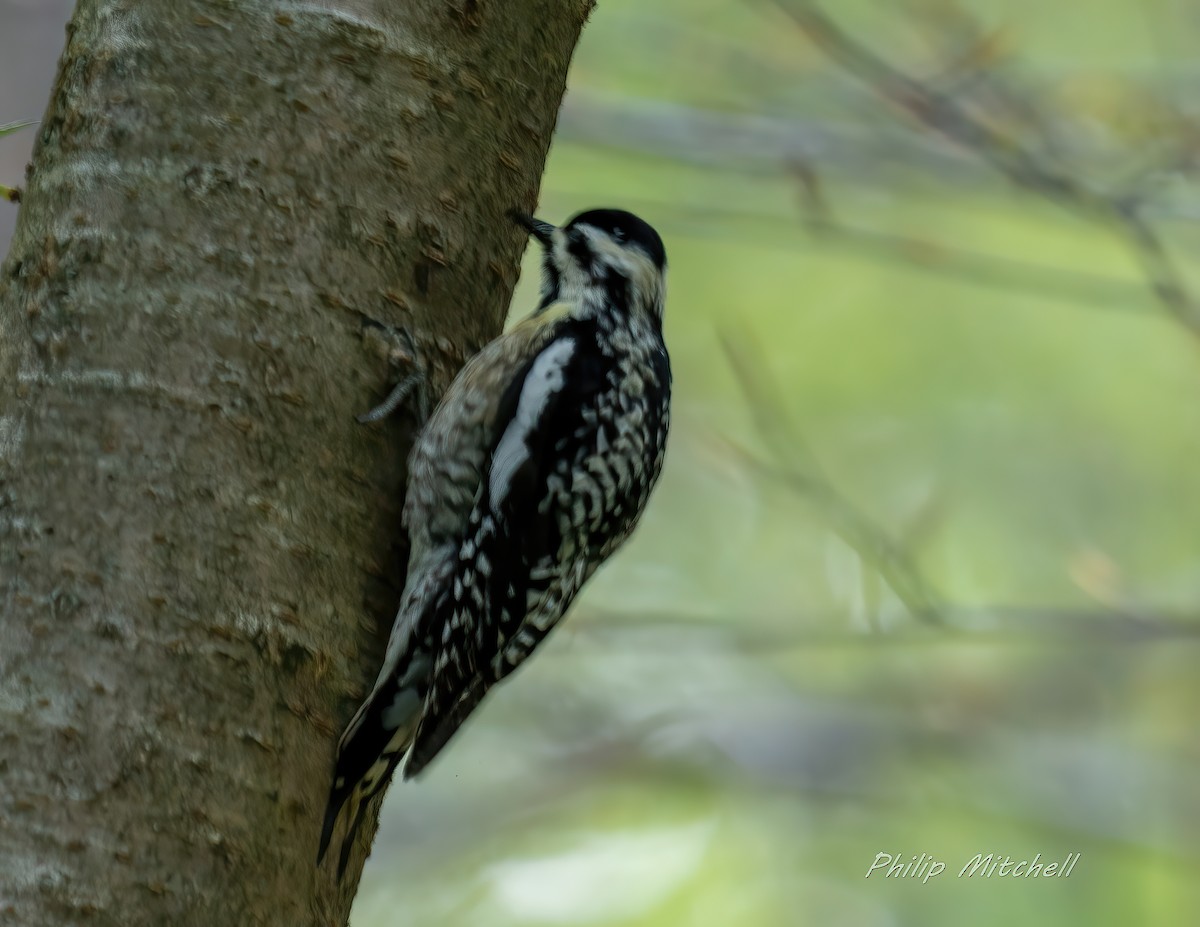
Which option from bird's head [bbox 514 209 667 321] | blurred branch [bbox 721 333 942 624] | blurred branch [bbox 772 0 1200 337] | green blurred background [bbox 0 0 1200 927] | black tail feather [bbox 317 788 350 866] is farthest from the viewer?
green blurred background [bbox 0 0 1200 927]

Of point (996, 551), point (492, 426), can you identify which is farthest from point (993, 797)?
point (492, 426)

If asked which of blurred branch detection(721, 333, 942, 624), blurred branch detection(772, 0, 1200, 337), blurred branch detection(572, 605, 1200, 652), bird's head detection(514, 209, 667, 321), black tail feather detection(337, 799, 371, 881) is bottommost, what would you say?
black tail feather detection(337, 799, 371, 881)

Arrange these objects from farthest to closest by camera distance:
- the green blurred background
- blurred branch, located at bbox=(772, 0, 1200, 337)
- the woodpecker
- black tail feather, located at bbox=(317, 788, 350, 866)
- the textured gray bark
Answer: the green blurred background → blurred branch, located at bbox=(772, 0, 1200, 337) → the woodpecker → black tail feather, located at bbox=(317, 788, 350, 866) → the textured gray bark

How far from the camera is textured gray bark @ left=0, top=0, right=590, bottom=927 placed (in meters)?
1.67

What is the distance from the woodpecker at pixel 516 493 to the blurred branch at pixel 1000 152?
1025mm

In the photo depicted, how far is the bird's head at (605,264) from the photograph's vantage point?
9.73ft

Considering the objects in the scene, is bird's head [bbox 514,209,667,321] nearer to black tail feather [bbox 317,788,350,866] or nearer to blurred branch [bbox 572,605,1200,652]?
blurred branch [bbox 572,605,1200,652]

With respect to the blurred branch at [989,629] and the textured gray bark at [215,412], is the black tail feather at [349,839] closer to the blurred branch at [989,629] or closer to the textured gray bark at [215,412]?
the textured gray bark at [215,412]

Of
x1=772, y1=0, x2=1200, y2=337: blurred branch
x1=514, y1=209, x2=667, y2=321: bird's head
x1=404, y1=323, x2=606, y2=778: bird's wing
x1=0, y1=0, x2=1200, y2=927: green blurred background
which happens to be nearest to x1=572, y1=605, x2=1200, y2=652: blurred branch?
x1=0, y1=0, x2=1200, y2=927: green blurred background

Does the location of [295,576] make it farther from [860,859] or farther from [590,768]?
[860,859]

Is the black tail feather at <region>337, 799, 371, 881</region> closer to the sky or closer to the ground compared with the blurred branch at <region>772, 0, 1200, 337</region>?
closer to the ground

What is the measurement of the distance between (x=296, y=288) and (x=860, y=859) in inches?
169

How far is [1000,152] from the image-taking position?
3.77m

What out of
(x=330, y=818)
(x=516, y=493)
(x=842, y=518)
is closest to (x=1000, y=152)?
(x=842, y=518)
